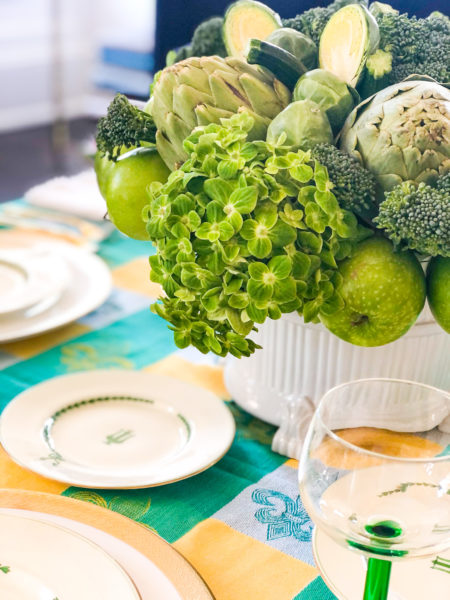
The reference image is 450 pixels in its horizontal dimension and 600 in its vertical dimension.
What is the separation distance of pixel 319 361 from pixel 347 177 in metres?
0.20

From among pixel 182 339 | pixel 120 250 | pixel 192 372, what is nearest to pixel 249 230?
pixel 182 339

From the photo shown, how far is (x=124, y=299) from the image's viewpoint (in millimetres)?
1057

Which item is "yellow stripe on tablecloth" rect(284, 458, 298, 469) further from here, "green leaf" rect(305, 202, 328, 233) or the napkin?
the napkin

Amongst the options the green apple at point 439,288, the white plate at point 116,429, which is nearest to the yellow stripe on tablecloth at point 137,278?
the white plate at point 116,429

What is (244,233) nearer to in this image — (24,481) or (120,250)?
(24,481)

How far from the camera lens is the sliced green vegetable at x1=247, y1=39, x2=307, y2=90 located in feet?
2.19

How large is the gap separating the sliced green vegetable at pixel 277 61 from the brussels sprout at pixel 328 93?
18mm

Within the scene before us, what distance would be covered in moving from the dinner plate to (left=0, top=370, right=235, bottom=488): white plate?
0.04 metres

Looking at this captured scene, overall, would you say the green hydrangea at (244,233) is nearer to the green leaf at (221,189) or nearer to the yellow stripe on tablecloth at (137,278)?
the green leaf at (221,189)

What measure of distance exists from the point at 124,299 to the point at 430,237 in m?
0.54

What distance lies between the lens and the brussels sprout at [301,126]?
631 mm

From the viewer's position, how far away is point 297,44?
0.72m

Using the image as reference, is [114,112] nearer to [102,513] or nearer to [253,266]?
[253,266]

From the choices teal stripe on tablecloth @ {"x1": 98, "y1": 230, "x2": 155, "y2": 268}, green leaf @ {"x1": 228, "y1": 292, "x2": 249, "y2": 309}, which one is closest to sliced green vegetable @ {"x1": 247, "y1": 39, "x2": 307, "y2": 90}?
green leaf @ {"x1": 228, "y1": 292, "x2": 249, "y2": 309}
